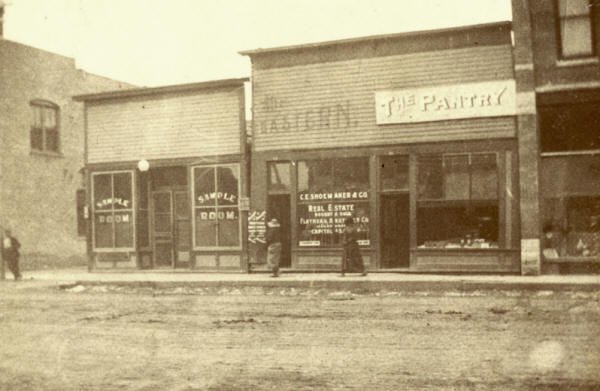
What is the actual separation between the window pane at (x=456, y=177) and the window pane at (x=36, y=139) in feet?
50.4

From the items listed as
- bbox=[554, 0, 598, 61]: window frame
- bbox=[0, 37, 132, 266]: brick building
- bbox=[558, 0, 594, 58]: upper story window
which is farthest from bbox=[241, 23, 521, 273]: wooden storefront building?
bbox=[0, 37, 132, 266]: brick building

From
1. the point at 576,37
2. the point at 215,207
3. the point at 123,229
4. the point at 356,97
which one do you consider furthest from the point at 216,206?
the point at 576,37

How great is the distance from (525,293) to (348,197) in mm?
A: 5804

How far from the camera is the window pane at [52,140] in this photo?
27.1 meters

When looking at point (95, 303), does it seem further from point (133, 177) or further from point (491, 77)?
point (491, 77)

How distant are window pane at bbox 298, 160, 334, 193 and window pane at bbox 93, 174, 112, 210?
21.0 feet

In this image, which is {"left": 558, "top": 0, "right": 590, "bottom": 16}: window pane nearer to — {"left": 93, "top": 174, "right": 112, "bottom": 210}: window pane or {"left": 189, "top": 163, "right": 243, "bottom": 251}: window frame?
{"left": 189, "top": 163, "right": 243, "bottom": 251}: window frame

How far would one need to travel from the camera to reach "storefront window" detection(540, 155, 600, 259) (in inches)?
688

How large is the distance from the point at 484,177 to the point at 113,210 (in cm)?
1121

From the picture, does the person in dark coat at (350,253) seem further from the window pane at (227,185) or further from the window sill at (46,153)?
the window sill at (46,153)

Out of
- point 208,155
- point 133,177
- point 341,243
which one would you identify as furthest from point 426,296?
point 133,177

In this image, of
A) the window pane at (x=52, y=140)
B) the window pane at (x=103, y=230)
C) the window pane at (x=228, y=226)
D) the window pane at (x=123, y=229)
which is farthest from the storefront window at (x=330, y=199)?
the window pane at (x=52, y=140)

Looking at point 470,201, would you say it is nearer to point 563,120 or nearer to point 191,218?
point 563,120

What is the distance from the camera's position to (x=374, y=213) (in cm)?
1919
